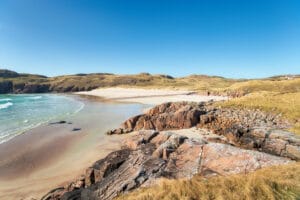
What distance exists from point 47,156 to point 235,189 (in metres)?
16.8

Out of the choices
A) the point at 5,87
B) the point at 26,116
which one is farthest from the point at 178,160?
the point at 5,87

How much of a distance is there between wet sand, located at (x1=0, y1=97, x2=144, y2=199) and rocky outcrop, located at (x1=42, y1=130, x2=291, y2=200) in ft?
8.38

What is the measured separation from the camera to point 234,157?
1037 centimetres

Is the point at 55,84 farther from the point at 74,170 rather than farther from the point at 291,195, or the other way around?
the point at 291,195

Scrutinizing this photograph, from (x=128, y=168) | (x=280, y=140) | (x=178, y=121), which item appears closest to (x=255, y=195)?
(x=128, y=168)

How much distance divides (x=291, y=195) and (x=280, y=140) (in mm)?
8459

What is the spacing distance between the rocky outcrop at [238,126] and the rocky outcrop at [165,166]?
4026 millimetres

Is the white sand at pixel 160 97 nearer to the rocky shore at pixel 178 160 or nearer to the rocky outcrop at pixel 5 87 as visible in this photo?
the rocky shore at pixel 178 160

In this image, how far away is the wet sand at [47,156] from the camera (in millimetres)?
13562

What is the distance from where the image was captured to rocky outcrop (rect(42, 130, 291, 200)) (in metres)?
9.64

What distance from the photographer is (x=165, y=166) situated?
34.4 ft

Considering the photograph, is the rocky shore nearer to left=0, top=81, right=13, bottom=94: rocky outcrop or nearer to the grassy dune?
the grassy dune

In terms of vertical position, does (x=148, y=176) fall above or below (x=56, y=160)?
above

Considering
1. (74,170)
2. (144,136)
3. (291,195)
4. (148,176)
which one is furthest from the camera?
(144,136)
